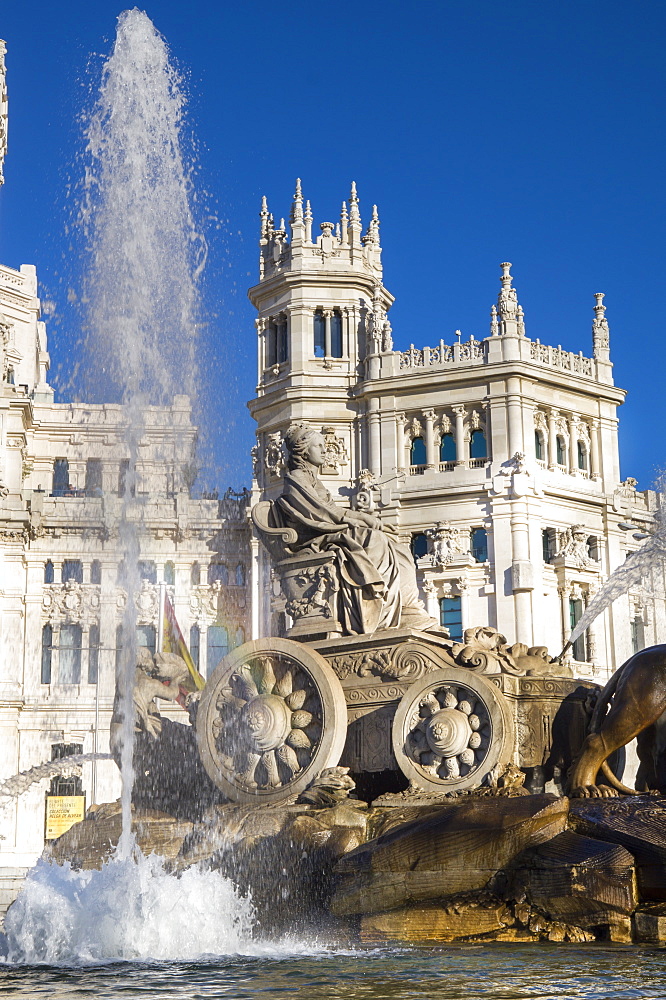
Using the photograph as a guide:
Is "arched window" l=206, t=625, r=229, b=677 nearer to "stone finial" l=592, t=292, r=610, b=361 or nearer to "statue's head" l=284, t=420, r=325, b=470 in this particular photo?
"stone finial" l=592, t=292, r=610, b=361

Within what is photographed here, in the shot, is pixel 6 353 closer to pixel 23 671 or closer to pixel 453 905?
pixel 23 671

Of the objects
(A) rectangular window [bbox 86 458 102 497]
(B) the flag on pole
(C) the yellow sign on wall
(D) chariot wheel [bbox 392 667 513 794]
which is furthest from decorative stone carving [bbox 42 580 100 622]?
(D) chariot wheel [bbox 392 667 513 794]

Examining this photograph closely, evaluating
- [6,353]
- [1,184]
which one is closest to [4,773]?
[6,353]

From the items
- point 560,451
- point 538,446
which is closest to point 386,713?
point 538,446

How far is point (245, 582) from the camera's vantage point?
199 feet

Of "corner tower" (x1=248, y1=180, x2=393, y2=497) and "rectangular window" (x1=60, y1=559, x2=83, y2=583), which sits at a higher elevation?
"corner tower" (x1=248, y1=180, x2=393, y2=497)

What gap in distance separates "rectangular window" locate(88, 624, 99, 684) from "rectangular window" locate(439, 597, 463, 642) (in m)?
14.4

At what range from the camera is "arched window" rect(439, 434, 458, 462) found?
59.5 m

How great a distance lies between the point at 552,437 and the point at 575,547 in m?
5.22

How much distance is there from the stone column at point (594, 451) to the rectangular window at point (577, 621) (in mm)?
6230

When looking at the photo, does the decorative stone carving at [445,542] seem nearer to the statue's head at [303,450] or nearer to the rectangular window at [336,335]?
the rectangular window at [336,335]

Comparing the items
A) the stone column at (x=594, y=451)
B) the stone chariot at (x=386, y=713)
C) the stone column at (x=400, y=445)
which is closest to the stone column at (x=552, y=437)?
the stone column at (x=594, y=451)

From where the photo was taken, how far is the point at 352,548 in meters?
13.8

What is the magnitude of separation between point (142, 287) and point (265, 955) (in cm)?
921
